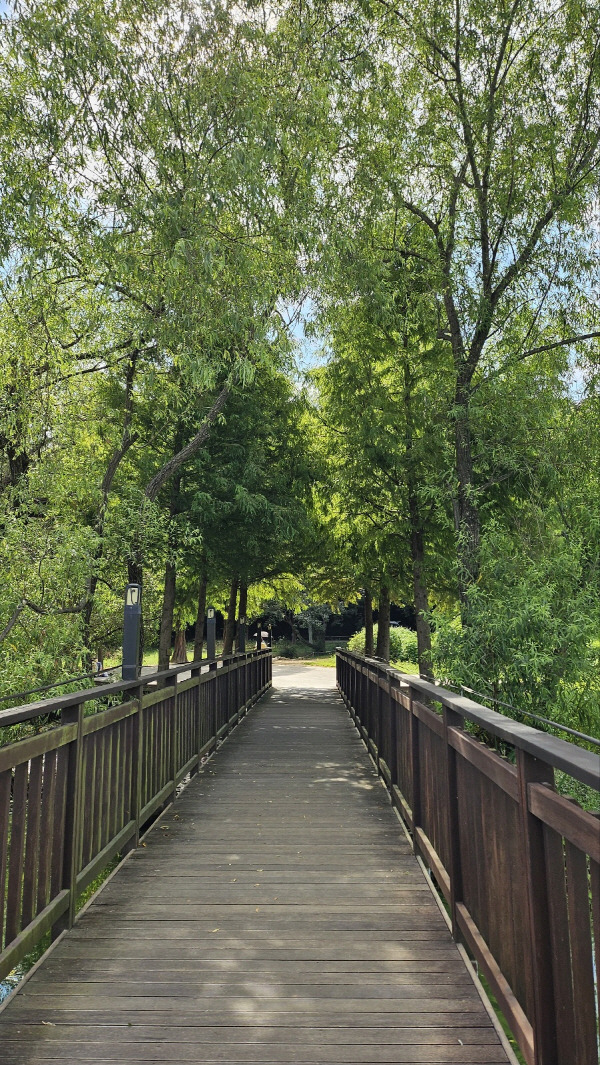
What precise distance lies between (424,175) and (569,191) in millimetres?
2197

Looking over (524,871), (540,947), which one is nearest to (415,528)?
(524,871)

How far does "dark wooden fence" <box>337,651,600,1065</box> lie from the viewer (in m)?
Result: 1.72

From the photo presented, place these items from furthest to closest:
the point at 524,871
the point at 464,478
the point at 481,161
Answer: the point at 464,478 → the point at 481,161 → the point at 524,871

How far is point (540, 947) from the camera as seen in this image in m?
1.93

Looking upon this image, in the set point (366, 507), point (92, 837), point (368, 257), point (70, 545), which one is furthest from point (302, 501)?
point (92, 837)

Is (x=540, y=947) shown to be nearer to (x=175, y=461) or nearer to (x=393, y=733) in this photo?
(x=393, y=733)

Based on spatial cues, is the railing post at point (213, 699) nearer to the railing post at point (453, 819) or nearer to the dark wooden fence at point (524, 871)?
the dark wooden fence at point (524, 871)

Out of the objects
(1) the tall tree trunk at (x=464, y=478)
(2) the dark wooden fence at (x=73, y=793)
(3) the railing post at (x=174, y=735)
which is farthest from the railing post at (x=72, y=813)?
(1) the tall tree trunk at (x=464, y=478)

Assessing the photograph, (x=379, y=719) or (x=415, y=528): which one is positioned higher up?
(x=415, y=528)

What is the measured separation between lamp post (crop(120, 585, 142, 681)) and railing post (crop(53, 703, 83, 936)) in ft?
5.64

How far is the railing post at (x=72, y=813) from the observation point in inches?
128

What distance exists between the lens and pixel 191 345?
8148 mm

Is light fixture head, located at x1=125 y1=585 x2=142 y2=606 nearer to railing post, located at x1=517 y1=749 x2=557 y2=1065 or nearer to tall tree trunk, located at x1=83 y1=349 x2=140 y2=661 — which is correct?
tall tree trunk, located at x1=83 y1=349 x2=140 y2=661

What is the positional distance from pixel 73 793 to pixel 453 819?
1.66m
